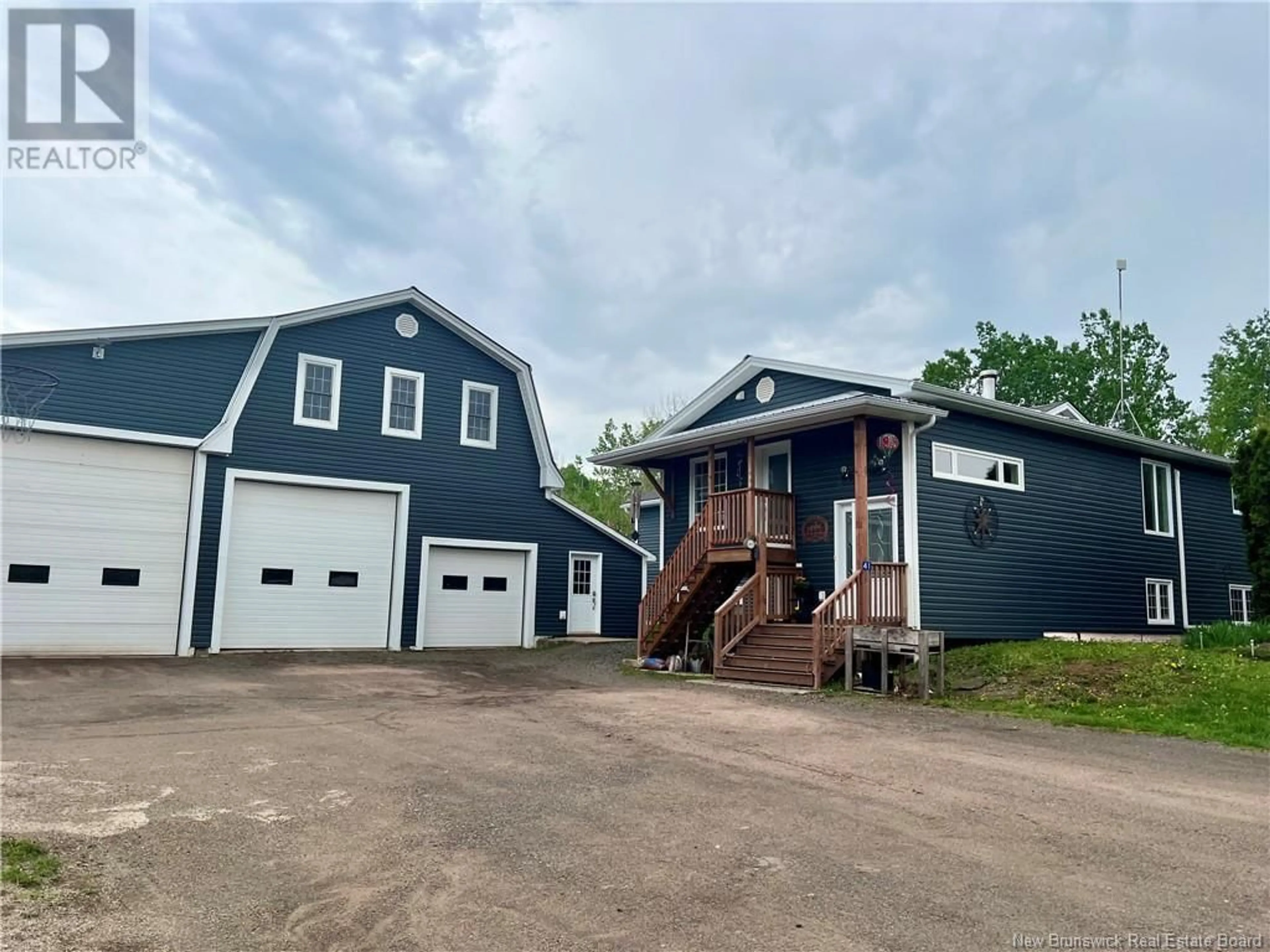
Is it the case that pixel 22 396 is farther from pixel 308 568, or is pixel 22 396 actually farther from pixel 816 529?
pixel 816 529

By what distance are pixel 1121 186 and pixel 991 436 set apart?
9.48 metres

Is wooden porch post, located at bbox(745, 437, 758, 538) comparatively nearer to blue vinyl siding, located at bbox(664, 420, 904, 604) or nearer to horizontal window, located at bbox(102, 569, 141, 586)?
blue vinyl siding, located at bbox(664, 420, 904, 604)

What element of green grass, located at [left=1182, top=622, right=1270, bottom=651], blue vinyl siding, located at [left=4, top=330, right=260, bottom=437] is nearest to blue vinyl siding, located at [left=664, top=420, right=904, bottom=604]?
green grass, located at [left=1182, top=622, right=1270, bottom=651]

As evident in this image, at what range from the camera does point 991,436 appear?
14930 mm

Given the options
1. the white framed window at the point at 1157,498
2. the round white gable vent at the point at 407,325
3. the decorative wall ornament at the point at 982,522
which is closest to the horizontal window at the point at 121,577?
the round white gable vent at the point at 407,325

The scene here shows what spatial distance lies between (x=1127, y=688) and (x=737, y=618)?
581cm

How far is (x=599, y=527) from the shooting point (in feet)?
69.2

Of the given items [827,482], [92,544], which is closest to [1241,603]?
[827,482]

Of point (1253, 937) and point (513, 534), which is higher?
point (513, 534)

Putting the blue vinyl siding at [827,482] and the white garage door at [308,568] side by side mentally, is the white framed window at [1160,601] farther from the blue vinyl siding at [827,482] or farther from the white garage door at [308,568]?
the white garage door at [308,568]

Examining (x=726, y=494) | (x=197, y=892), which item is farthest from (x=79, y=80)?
(x=726, y=494)

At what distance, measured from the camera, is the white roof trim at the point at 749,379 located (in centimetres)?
1407

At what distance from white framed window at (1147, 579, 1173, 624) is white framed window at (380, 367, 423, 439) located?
16017mm

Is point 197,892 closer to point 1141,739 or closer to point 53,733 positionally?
point 53,733
